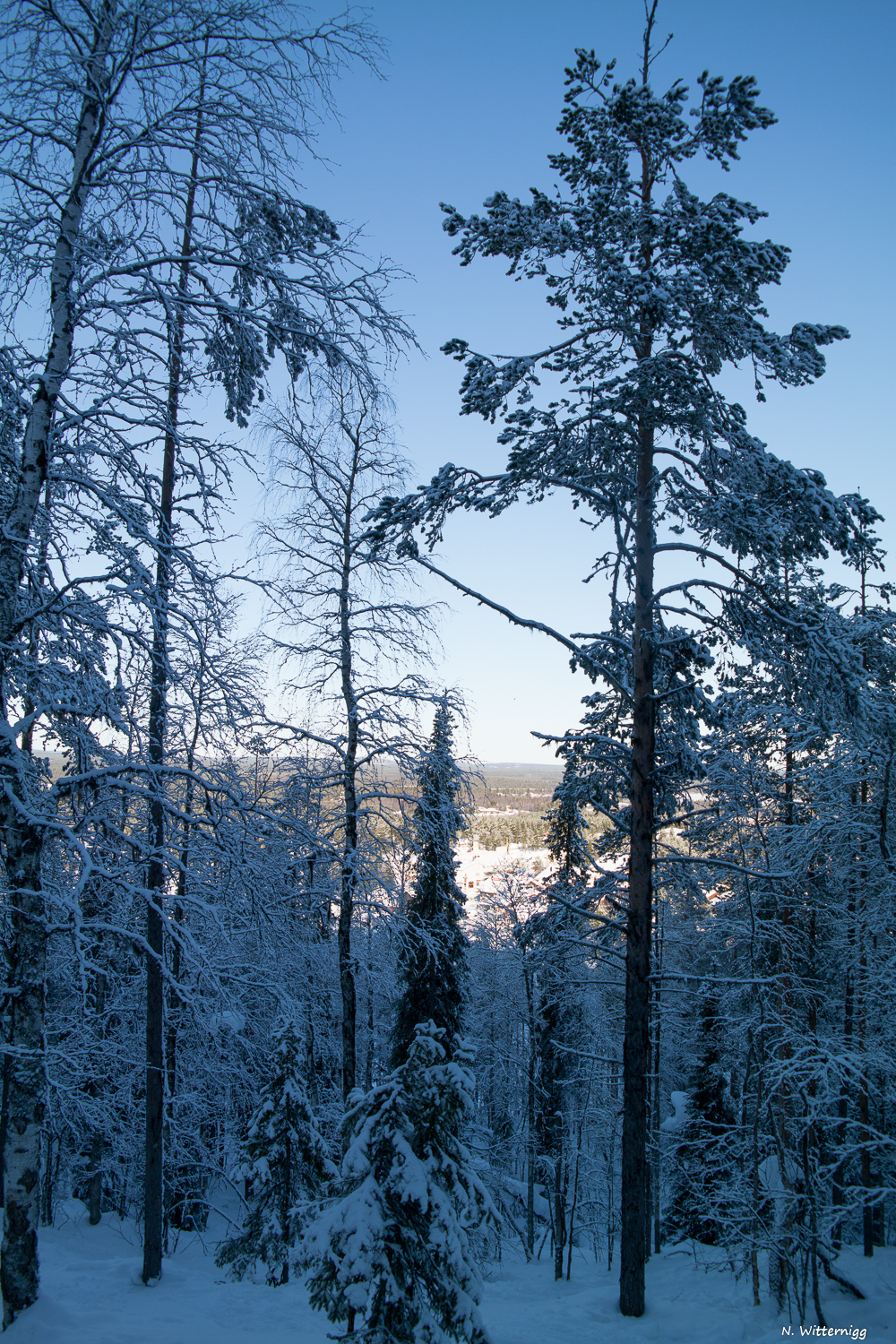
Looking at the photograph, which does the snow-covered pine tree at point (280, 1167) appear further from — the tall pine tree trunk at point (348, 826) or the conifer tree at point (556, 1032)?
the conifer tree at point (556, 1032)

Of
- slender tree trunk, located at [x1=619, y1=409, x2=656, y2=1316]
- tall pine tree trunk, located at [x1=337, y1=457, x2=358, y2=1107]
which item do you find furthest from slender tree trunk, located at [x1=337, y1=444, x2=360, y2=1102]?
slender tree trunk, located at [x1=619, y1=409, x2=656, y2=1316]

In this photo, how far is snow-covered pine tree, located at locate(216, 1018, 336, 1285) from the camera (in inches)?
425

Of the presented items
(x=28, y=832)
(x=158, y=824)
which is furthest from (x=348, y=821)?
(x=28, y=832)

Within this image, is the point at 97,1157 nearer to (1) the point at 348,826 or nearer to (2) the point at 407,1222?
(1) the point at 348,826

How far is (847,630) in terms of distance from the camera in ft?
24.2

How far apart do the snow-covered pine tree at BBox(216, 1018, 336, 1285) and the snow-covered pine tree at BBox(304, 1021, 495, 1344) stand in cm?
568

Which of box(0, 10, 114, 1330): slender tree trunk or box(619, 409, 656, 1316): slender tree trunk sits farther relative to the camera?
box(619, 409, 656, 1316): slender tree trunk

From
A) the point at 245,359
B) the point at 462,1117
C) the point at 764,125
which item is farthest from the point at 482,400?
the point at 462,1117

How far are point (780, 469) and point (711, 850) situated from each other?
10321 mm

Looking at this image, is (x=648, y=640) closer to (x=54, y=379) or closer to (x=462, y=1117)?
(x=462, y=1117)

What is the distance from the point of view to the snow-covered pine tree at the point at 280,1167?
10805 mm

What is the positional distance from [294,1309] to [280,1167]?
5.61 feet

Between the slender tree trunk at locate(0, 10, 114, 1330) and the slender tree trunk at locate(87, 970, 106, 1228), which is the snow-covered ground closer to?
the slender tree trunk at locate(0, 10, 114, 1330)


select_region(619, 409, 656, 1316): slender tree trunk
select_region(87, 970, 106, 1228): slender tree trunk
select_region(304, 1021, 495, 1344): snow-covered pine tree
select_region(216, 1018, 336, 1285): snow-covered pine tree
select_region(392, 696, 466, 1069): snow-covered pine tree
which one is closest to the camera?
select_region(304, 1021, 495, 1344): snow-covered pine tree
